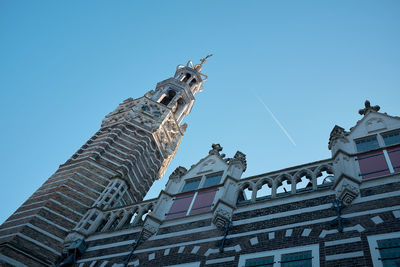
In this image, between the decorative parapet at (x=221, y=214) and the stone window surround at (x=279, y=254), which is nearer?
the stone window surround at (x=279, y=254)

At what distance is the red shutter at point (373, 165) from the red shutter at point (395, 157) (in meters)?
0.19

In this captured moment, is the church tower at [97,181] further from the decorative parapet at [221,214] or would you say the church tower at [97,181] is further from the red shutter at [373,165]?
the red shutter at [373,165]

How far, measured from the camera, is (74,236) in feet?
46.0

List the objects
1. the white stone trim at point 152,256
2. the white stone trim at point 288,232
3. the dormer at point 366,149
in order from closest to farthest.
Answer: the white stone trim at point 288,232, the dormer at point 366,149, the white stone trim at point 152,256

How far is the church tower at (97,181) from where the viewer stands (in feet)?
46.1

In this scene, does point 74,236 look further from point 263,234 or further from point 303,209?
point 303,209

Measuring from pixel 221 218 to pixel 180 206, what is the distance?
2.44 meters

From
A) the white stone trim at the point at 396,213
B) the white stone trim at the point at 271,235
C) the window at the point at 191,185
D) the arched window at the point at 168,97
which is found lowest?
the white stone trim at the point at 271,235

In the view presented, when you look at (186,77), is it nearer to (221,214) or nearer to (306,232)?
(221,214)

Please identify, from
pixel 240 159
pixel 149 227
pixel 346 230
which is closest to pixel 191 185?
pixel 240 159

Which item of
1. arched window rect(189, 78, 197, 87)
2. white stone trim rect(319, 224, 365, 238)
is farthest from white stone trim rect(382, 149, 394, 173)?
arched window rect(189, 78, 197, 87)

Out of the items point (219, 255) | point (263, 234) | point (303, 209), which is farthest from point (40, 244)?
point (303, 209)

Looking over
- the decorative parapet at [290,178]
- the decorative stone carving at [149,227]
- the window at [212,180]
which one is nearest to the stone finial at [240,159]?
the window at [212,180]

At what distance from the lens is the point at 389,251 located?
8391mm
